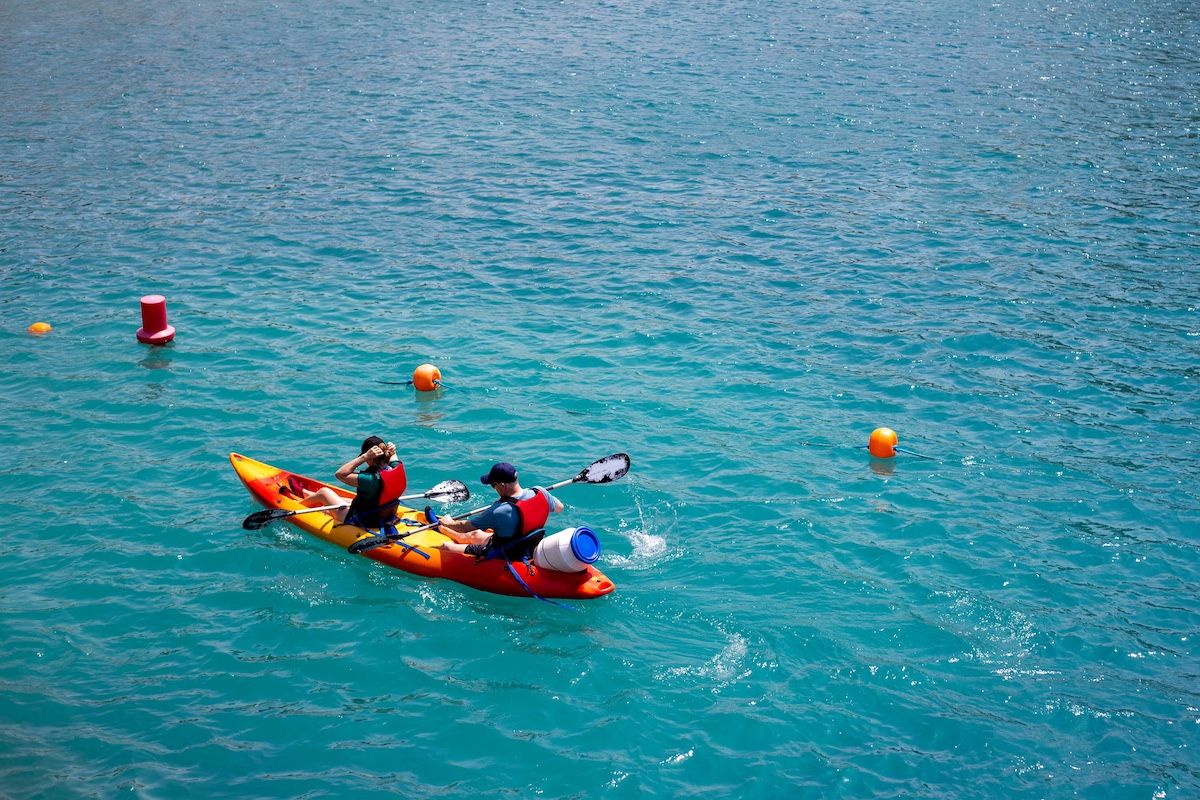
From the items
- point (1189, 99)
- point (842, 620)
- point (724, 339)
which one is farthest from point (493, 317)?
Answer: point (1189, 99)

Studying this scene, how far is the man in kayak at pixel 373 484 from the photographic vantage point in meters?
13.3

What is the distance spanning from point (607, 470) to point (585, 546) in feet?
6.02

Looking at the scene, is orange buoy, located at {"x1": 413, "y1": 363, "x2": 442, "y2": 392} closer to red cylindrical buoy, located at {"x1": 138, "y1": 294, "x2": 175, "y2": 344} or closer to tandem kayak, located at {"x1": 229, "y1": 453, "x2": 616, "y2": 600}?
tandem kayak, located at {"x1": 229, "y1": 453, "x2": 616, "y2": 600}

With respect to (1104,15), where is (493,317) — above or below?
below

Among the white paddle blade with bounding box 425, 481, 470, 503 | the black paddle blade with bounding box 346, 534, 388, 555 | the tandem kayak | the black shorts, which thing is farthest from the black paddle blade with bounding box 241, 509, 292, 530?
the black shorts

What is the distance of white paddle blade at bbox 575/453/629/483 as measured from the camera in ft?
45.1

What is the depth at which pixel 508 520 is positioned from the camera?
41.3ft

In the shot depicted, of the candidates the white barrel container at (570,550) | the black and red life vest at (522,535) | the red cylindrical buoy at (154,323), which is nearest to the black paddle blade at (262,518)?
the black and red life vest at (522,535)

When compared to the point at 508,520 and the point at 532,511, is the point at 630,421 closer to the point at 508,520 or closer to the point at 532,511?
the point at 532,511

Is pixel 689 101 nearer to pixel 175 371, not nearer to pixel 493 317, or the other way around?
A: pixel 493 317

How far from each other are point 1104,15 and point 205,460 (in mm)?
37047

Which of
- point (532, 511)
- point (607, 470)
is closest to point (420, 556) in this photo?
point (532, 511)

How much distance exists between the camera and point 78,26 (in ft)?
126

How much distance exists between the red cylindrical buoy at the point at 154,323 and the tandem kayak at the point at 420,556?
4.33 meters
